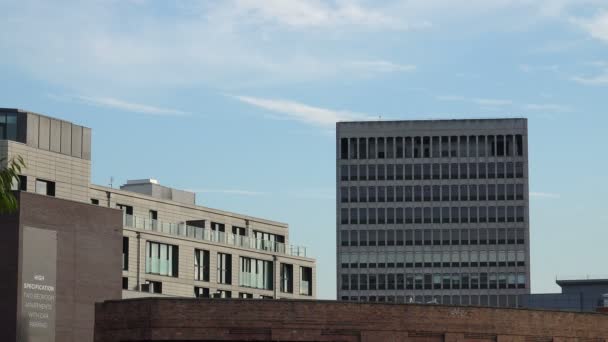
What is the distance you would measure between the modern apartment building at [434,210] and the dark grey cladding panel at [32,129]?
319ft

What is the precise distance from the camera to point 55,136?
8725 cm

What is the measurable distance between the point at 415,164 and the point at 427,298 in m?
17.3

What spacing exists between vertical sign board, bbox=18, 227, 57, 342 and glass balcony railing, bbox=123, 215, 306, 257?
49.8 ft

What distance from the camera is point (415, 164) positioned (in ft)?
590

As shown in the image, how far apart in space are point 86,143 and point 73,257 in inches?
407

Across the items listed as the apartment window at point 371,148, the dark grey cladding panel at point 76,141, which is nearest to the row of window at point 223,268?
the dark grey cladding panel at point 76,141

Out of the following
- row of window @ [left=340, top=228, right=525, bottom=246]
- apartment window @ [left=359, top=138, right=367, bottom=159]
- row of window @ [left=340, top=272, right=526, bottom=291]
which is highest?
apartment window @ [left=359, top=138, right=367, bottom=159]

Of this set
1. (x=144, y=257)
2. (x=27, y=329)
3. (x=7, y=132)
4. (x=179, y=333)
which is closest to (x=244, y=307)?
(x=179, y=333)

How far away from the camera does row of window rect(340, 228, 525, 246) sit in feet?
589

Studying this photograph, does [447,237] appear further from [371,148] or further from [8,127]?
[8,127]

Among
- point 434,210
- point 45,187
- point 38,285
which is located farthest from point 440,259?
point 38,285

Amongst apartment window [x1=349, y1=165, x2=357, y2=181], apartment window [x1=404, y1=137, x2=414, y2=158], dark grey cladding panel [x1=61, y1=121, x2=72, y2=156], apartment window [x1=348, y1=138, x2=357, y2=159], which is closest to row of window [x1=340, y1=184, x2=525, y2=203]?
apartment window [x1=349, y1=165, x2=357, y2=181]

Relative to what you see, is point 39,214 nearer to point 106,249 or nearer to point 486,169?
point 106,249

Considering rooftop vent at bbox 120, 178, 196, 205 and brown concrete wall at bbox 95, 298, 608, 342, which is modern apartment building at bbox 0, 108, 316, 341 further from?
brown concrete wall at bbox 95, 298, 608, 342
